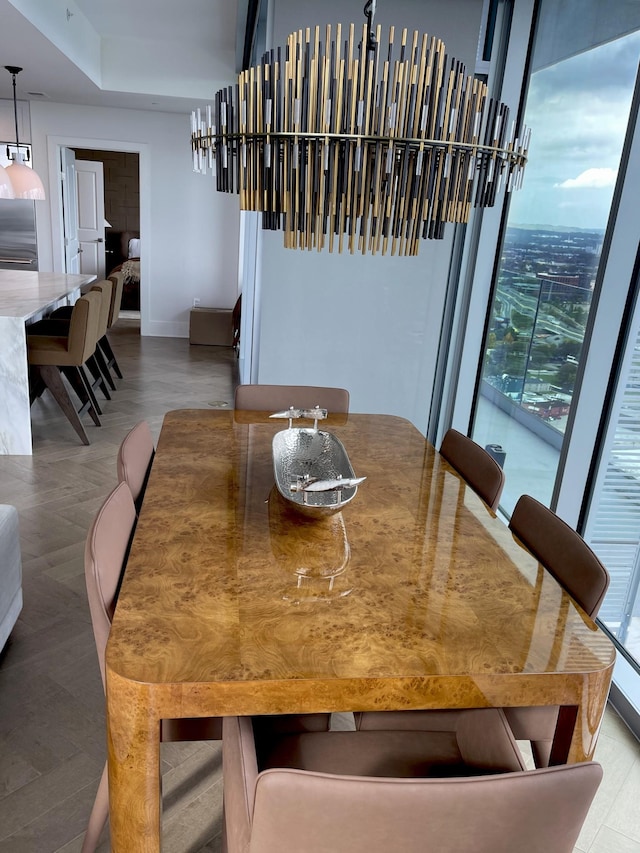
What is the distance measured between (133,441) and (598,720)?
1.40 m

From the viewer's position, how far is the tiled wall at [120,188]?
1036 centimetres

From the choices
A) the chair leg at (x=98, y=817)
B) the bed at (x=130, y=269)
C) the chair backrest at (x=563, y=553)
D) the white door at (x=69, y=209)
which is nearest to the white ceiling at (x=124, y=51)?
the white door at (x=69, y=209)

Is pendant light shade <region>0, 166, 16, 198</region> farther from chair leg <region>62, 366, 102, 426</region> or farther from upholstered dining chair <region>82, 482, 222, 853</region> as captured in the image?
upholstered dining chair <region>82, 482, 222, 853</region>

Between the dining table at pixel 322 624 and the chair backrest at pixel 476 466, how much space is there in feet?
0.44

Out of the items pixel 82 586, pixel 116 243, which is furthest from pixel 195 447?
pixel 116 243

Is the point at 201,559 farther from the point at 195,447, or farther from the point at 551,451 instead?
the point at 551,451

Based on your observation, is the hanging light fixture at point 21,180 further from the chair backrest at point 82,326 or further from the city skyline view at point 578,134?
the city skyline view at point 578,134

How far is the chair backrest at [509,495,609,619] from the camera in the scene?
1504 millimetres

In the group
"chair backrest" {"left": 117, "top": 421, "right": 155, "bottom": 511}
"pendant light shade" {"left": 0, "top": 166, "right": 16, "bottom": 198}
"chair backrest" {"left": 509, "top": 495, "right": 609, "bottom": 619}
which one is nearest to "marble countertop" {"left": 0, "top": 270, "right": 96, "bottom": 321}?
"pendant light shade" {"left": 0, "top": 166, "right": 16, "bottom": 198}

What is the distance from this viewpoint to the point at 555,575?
1667 millimetres

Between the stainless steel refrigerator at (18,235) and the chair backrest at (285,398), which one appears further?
the stainless steel refrigerator at (18,235)

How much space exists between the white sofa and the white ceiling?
340 centimetres

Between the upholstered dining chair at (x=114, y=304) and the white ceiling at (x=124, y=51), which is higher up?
the white ceiling at (x=124, y=51)

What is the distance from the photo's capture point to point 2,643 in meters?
2.21
